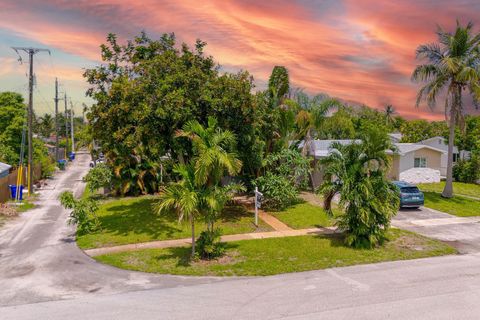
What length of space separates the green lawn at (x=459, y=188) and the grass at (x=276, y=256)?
15.6m

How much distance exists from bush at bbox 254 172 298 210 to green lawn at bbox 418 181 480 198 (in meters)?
12.8

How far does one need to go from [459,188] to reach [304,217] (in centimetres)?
1900

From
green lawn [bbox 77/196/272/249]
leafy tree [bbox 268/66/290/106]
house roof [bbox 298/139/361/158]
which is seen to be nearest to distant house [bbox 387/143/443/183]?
house roof [bbox 298/139/361/158]

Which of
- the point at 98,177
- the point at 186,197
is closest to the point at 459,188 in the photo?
the point at 98,177

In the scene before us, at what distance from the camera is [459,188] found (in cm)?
3278

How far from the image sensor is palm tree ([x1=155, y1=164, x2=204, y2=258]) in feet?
40.8

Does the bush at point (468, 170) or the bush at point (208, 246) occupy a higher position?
the bush at point (468, 170)

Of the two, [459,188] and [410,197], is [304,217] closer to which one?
[410,197]

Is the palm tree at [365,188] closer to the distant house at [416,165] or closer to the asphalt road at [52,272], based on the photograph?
the asphalt road at [52,272]

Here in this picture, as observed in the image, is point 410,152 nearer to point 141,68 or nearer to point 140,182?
point 140,182

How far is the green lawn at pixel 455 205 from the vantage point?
22.5 m

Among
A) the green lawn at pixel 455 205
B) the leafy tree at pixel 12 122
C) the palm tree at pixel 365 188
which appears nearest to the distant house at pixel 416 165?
the green lawn at pixel 455 205

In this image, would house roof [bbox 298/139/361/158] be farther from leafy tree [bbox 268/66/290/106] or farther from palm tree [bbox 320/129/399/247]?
palm tree [bbox 320/129/399/247]

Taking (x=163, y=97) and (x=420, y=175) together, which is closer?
(x=163, y=97)
